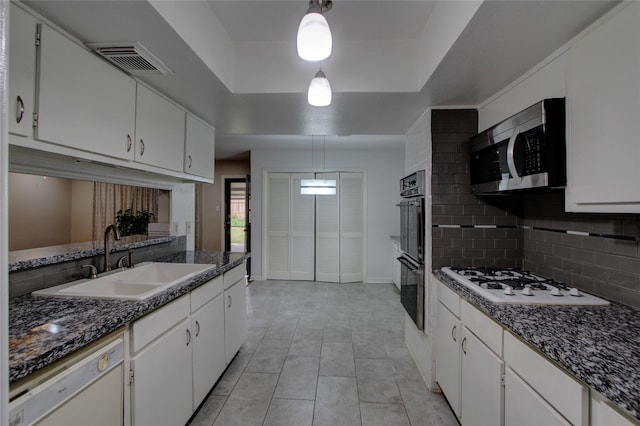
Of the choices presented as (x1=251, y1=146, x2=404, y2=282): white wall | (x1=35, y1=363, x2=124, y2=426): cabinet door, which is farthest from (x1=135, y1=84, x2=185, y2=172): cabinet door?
(x1=251, y1=146, x2=404, y2=282): white wall

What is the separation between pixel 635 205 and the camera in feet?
3.47

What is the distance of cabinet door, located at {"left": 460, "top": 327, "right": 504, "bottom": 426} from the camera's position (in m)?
1.30

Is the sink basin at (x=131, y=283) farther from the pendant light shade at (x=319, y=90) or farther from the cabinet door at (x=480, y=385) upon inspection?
the cabinet door at (x=480, y=385)

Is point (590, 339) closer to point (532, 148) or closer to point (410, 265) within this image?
point (532, 148)

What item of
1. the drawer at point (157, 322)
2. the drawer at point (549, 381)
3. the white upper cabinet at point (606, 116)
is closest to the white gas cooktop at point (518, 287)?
the drawer at point (549, 381)

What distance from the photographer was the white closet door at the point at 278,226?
536cm

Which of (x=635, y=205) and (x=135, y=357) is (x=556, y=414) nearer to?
(x=635, y=205)

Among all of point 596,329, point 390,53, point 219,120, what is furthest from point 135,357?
point 390,53

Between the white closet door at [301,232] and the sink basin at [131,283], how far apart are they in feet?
10.7

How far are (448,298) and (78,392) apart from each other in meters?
1.95

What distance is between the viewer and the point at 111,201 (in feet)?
6.67

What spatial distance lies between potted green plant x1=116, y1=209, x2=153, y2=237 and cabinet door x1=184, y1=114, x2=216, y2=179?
544mm

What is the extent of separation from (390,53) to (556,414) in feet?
6.75

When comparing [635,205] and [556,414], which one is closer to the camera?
[556,414]
